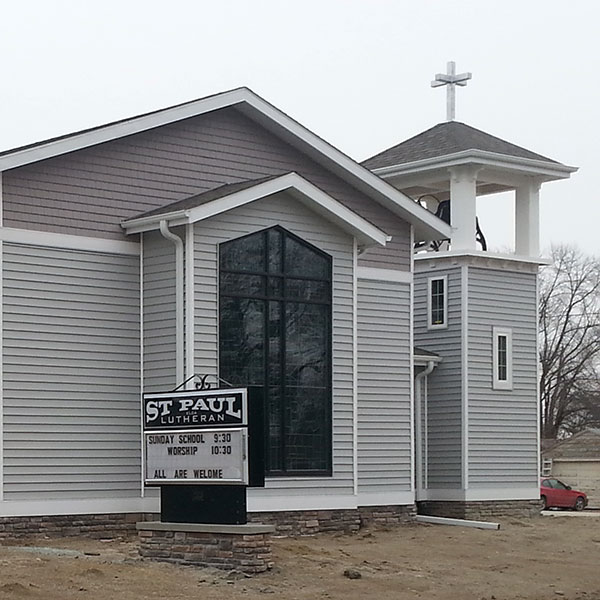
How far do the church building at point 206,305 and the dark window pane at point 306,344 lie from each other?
0.04 meters

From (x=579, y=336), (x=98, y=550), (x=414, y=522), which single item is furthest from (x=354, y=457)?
(x=579, y=336)

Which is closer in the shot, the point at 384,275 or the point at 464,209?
the point at 384,275

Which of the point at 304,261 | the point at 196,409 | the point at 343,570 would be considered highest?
the point at 304,261

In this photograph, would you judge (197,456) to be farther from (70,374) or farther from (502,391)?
(502,391)

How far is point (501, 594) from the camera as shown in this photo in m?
18.5

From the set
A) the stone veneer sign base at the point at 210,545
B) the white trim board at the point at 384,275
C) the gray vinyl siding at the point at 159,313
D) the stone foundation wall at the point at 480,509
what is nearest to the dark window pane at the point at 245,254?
the gray vinyl siding at the point at 159,313

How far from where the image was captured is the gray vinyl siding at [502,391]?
29.5m

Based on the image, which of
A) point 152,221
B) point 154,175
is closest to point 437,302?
point 154,175

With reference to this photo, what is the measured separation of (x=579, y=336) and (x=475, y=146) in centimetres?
4427

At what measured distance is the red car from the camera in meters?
43.3

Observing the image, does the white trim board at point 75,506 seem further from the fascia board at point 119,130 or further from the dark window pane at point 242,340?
the fascia board at point 119,130

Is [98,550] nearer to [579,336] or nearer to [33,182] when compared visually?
[33,182]

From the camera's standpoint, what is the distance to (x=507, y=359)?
30281 mm

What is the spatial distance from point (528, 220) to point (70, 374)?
12503 millimetres
